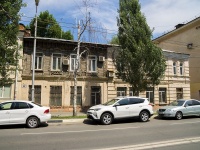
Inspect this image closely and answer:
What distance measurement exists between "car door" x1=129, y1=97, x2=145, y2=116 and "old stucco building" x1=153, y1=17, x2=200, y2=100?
17232 millimetres

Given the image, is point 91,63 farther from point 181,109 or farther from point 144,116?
point 181,109

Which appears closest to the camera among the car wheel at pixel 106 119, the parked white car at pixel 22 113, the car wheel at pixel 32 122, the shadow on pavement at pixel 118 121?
the parked white car at pixel 22 113

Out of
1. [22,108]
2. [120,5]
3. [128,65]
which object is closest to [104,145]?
[22,108]

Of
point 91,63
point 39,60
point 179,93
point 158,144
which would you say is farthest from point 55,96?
point 179,93

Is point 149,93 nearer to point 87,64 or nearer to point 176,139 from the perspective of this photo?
point 87,64

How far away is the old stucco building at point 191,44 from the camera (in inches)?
1240

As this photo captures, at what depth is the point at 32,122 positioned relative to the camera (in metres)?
12.0

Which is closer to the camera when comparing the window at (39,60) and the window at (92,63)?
the window at (39,60)

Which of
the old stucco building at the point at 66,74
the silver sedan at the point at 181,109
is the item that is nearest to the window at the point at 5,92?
the old stucco building at the point at 66,74

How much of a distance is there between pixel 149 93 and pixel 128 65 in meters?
6.46

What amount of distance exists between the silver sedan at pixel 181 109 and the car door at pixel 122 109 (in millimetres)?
3414

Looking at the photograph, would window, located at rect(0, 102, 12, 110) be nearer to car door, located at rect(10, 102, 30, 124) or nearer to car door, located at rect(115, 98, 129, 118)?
car door, located at rect(10, 102, 30, 124)

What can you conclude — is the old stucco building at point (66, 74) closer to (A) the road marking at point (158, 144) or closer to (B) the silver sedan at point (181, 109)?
(B) the silver sedan at point (181, 109)

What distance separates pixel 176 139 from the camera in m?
8.49
